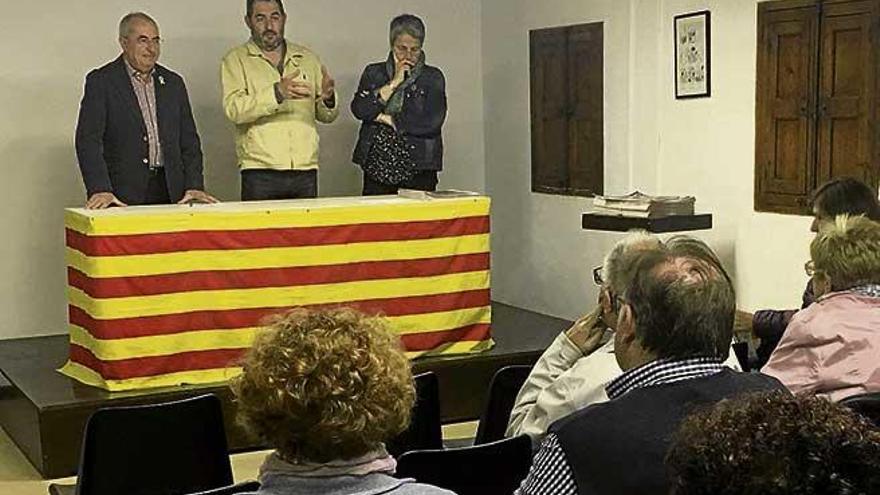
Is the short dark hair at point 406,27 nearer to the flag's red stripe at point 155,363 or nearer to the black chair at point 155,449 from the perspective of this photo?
the flag's red stripe at point 155,363

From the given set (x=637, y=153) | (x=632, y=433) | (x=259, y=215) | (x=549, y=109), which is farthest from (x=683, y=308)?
(x=549, y=109)

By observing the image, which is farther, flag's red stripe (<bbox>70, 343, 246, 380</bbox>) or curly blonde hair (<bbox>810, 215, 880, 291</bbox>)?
flag's red stripe (<bbox>70, 343, 246, 380</bbox>)

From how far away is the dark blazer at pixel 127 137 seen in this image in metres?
5.65

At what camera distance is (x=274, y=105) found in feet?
19.6

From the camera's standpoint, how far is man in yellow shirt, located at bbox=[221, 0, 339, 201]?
5.97 meters

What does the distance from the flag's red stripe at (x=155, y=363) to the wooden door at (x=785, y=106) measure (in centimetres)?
262

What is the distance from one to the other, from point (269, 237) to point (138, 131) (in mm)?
1170

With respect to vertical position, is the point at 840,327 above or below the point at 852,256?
below

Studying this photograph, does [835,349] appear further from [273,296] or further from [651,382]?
[273,296]

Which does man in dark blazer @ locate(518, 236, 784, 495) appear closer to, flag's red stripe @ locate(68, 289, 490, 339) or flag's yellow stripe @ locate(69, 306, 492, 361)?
flag's yellow stripe @ locate(69, 306, 492, 361)

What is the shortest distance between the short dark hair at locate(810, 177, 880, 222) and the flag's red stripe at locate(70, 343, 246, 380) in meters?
2.45

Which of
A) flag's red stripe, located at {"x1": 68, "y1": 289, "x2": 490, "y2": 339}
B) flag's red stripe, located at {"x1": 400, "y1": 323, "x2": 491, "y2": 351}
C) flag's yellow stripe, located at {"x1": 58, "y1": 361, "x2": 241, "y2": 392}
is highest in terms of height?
flag's red stripe, located at {"x1": 68, "y1": 289, "x2": 490, "y2": 339}

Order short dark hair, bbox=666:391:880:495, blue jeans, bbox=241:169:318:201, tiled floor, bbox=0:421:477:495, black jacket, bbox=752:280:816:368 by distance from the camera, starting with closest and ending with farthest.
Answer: short dark hair, bbox=666:391:880:495, black jacket, bbox=752:280:816:368, tiled floor, bbox=0:421:477:495, blue jeans, bbox=241:169:318:201

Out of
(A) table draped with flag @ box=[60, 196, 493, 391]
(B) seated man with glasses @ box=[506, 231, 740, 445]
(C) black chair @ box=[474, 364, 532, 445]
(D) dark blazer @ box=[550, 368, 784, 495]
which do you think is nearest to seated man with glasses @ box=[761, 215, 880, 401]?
(B) seated man with glasses @ box=[506, 231, 740, 445]
